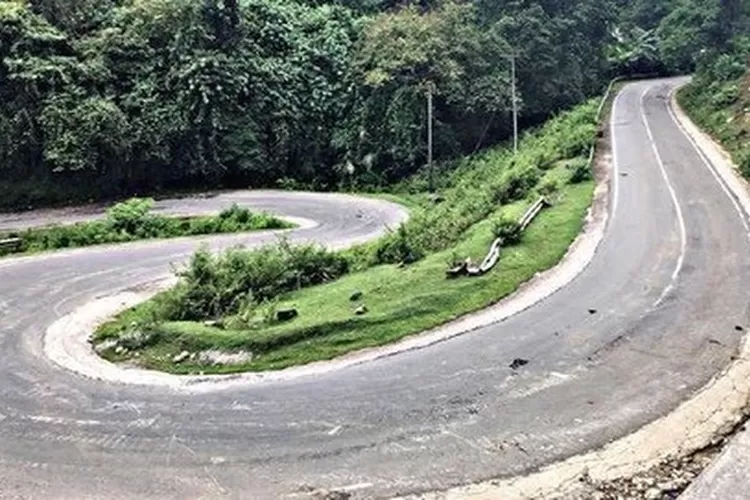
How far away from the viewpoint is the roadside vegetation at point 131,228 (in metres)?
31.6

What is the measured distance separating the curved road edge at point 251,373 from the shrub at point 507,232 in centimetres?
161

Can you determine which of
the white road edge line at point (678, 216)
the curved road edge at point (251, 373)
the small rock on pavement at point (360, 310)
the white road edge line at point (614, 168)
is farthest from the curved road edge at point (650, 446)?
the white road edge line at point (614, 168)

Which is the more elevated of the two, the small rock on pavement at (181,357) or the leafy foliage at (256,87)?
the leafy foliage at (256,87)

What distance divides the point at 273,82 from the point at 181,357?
31.1 metres

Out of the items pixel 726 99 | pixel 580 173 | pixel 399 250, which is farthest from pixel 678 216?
pixel 726 99

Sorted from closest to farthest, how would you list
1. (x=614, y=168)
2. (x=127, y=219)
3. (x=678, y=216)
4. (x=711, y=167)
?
(x=678, y=216)
(x=127, y=219)
(x=711, y=167)
(x=614, y=168)

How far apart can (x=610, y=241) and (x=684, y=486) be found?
13600 millimetres

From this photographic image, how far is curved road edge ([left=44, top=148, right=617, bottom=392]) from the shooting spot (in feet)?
50.9

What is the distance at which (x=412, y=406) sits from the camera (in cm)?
1322

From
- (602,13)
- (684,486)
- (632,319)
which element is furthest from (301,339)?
(602,13)

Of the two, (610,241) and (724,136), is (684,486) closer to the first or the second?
(610,241)

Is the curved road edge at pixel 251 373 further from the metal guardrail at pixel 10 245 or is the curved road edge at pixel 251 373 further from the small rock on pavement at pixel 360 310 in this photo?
the metal guardrail at pixel 10 245

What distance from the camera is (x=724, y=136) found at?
3922cm

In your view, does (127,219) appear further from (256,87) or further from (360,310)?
(360,310)
